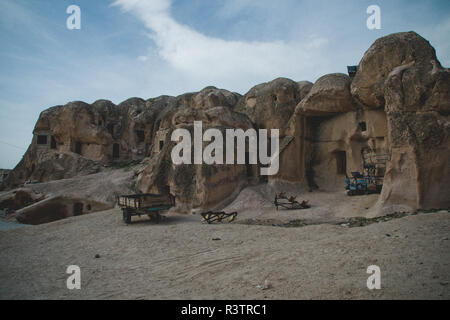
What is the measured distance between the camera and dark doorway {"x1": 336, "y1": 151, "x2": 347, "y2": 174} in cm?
1609

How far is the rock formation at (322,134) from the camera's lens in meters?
9.51

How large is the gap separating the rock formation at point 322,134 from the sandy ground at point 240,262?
2.35 metres

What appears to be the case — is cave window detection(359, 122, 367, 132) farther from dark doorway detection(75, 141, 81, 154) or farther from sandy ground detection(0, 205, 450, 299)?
dark doorway detection(75, 141, 81, 154)

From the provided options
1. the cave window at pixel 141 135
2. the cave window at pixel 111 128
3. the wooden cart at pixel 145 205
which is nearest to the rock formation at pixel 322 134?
the wooden cart at pixel 145 205

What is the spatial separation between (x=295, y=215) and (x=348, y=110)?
285 inches

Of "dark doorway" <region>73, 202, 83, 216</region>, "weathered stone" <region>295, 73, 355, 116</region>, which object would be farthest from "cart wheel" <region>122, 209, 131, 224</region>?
"weathered stone" <region>295, 73, 355, 116</region>

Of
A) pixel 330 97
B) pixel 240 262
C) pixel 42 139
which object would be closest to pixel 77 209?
pixel 42 139

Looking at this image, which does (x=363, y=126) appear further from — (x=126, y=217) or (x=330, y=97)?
(x=126, y=217)

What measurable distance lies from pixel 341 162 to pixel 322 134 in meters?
1.99

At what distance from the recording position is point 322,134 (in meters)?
16.3

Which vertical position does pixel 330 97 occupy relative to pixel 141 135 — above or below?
below

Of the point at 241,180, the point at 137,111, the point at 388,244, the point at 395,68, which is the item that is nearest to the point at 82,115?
the point at 137,111

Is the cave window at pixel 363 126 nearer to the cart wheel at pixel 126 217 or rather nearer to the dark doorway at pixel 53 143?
the cart wheel at pixel 126 217
